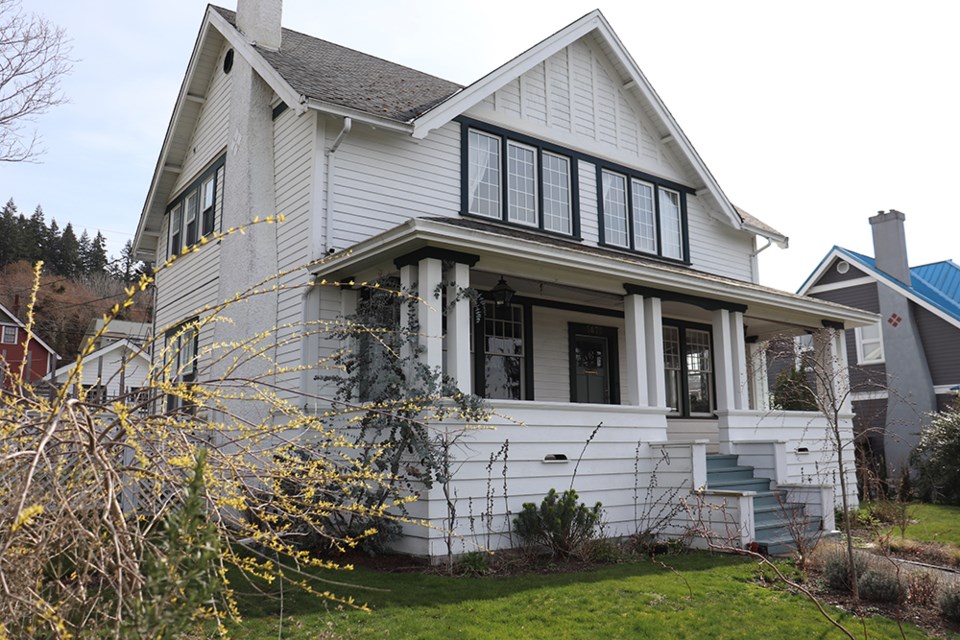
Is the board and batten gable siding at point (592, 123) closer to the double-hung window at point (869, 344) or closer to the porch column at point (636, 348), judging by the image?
the porch column at point (636, 348)

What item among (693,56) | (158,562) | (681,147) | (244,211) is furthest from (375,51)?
(158,562)

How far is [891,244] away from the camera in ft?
79.7

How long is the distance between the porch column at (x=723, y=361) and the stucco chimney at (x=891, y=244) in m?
14.3

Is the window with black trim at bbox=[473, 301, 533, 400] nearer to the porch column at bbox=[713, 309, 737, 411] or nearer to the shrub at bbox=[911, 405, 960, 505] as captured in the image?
the porch column at bbox=[713, 309, 737, 411]

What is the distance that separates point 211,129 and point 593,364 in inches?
338

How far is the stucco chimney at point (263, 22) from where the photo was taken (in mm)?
13289

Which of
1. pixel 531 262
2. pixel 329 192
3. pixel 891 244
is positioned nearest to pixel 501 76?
pixel 329 192

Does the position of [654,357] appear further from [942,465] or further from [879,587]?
[942,465]

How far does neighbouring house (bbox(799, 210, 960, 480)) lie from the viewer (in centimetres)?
2236

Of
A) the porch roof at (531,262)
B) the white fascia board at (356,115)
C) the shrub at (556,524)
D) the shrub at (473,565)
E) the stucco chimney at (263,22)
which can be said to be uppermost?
the stucco chimney at (263,22)

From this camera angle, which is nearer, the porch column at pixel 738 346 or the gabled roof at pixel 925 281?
the porch column at pixel 738 346

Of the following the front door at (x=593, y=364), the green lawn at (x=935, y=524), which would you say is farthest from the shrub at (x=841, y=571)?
the front door at (x=593, y=364)

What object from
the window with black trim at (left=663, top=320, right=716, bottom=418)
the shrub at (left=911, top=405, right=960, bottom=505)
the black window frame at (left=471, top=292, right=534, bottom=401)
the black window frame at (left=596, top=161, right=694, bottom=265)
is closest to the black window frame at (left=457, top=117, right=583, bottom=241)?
the black window frame at (left=596, top=161, right=694, bottom=265)

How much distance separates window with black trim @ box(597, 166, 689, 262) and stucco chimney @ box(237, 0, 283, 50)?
6.27 metres
